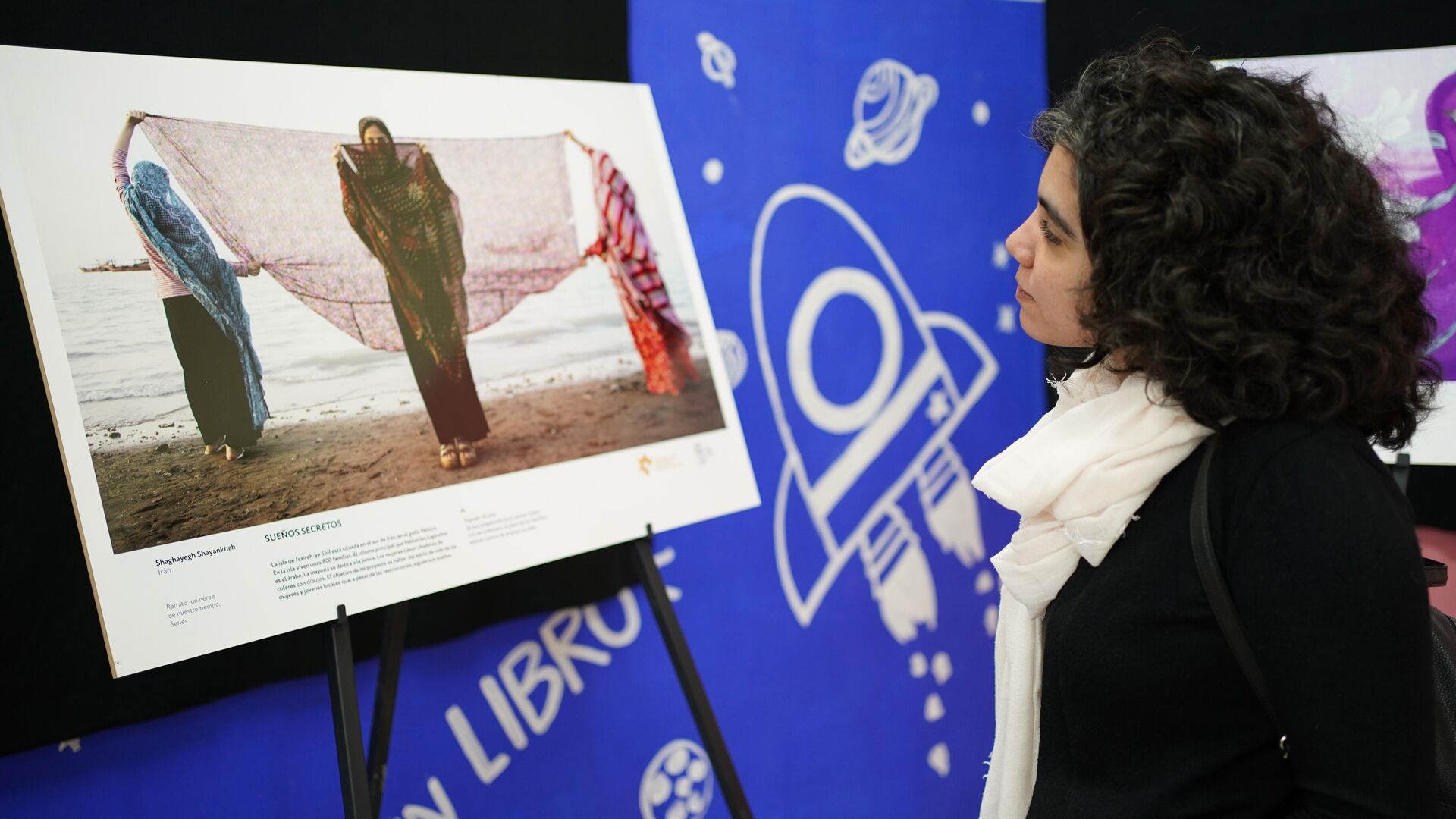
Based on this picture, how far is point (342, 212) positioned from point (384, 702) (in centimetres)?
73

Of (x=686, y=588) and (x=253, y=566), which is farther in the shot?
(x=686, y=588)

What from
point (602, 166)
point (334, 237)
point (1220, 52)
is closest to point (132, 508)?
point (334, 237)

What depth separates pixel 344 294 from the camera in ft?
4.85

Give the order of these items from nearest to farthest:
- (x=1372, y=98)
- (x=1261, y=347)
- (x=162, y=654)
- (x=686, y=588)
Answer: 1. (x=1261, y=347)
2. (x=162, y=654)
3. (x=1372, y=98)
4. (x=686, y=588)

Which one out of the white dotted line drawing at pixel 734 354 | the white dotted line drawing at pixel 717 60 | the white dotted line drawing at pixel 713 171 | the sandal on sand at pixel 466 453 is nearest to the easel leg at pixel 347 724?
the sandal on sand at pixel 466 453

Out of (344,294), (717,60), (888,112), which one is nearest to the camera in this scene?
(344,294)

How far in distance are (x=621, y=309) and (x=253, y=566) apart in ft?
2.43

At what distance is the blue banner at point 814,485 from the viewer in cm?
208

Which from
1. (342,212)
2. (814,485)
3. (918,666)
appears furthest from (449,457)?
(918,666)

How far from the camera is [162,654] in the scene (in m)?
1.25

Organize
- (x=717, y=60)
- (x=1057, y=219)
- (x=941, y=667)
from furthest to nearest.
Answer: (x=941, y=667) → (x=717, y=60) → (x=1057, y=219)

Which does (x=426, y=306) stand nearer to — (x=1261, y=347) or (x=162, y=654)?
(x=162, y=654)

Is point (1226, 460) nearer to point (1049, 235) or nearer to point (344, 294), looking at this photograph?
point (1049, 235)

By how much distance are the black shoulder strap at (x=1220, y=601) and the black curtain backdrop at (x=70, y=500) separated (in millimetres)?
1201
